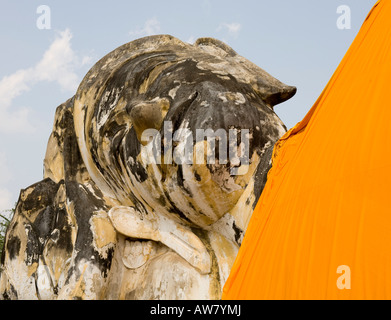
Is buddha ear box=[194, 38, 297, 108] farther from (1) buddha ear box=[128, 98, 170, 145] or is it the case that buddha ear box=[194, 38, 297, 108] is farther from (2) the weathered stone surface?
(1) buddha ear box=[128, 98, 170, 145]

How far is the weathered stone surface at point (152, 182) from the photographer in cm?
265

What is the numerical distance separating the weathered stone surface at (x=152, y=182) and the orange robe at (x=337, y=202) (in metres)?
0.54

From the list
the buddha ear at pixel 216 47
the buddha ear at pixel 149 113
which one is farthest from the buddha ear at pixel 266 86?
the buddha ear at pixel 149 113

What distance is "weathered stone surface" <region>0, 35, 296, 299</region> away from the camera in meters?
2.65

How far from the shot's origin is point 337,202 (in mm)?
1801

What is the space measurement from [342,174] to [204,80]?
109 cm

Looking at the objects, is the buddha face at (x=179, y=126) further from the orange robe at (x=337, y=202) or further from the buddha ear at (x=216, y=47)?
the orange robe at (x=337, y=202)

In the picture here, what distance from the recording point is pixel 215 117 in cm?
260

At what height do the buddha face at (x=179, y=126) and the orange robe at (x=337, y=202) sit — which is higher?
the buddha face at (x=179, y=126)

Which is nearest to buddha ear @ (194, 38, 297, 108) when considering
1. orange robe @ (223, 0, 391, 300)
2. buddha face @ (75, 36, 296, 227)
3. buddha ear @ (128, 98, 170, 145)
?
buddha face @ (75, 36, 296, 227)

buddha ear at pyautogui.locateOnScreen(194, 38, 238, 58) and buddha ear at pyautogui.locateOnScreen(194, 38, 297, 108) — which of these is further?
buddha ear at pyautogui.locateOnScreen(194, 38, 238, 58)

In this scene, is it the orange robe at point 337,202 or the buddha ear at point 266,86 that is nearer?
the orange robe at point 337,202
